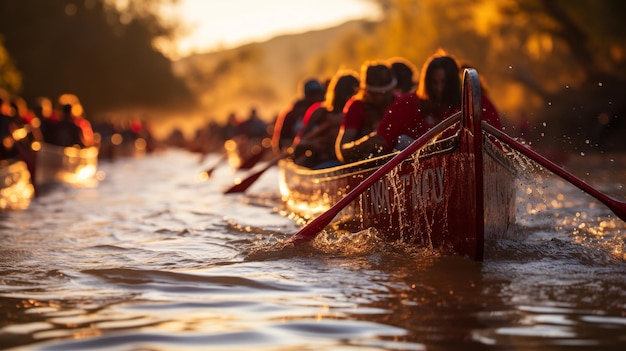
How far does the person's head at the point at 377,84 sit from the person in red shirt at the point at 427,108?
1.20 metres

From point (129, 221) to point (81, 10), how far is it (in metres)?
43.2

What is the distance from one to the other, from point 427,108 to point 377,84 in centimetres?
170

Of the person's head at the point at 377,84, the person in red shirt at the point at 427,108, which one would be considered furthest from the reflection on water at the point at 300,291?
the person's head at the point at 377,84

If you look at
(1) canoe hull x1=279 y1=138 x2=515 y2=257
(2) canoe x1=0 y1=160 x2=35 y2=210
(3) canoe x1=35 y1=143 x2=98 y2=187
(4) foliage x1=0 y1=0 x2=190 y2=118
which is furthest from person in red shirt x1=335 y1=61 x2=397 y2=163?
(4) foliage x1=0 y1=0 x2=190 y2=118

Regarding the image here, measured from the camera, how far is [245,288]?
6883 mm

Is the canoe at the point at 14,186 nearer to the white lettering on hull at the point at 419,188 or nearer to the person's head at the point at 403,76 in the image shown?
the person's head at the point at 403,76

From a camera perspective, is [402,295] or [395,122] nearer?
[402,295]

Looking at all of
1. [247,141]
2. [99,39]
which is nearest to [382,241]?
[247,141]

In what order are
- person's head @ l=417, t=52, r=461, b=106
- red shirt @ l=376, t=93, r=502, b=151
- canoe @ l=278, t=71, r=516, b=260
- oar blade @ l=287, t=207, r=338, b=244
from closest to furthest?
canoe @ l=278, t=71, r=516, b=260 < oar blade @ l=287, t=207, r=338, b=244 < person's head @ l=417, t=52, r=461, b=106 < red shirt @ l=376, t=93, r=502, b=151

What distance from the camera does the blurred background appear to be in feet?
111

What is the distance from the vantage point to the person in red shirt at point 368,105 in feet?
34.9

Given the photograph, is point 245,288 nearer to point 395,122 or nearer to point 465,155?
point 465,155

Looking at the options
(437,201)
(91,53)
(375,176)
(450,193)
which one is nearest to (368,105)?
(375,176)

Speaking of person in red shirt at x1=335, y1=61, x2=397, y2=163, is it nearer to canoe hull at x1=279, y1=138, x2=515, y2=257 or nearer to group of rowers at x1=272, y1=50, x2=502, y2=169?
group of rowers at x1=272, y1=50, x2=502, y2=169
